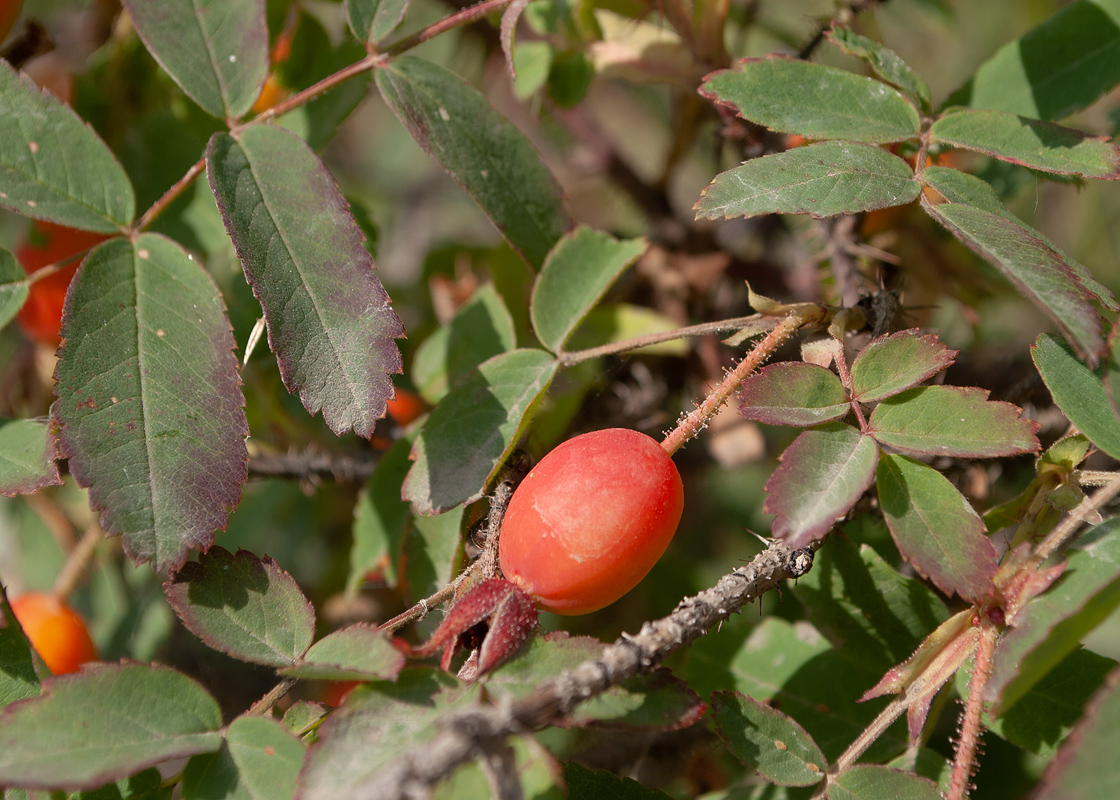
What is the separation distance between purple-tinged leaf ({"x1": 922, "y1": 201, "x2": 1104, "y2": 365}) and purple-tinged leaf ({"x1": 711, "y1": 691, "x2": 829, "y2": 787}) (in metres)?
0.55

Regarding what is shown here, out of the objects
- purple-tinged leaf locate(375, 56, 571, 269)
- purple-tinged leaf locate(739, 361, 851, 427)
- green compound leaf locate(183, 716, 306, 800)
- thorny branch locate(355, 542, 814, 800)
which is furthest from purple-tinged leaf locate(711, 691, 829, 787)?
purple-tinged leaf locate(375, 56, 571, 269)

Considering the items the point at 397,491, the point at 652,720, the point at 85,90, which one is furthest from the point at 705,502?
the point at 85,90

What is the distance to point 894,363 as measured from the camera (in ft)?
3.42

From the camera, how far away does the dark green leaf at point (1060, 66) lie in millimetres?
1353

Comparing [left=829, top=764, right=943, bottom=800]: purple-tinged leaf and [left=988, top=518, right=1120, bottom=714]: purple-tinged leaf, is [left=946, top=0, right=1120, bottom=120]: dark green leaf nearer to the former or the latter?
[left=988, top=518, right=1120, bottom=714]: purple-tinged leaf

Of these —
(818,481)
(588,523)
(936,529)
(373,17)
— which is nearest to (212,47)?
(373,17)

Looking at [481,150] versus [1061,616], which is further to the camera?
[481,150]

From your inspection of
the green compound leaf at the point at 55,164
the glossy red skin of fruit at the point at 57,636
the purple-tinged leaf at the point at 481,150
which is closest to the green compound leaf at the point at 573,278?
the purple-tinged leaf at the point at 481,150

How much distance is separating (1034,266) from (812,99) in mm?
396

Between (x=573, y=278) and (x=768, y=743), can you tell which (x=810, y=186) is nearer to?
(x=573, y=278)

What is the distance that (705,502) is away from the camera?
256 cm

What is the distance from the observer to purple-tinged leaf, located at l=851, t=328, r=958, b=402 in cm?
102

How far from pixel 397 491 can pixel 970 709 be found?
36.9 inches

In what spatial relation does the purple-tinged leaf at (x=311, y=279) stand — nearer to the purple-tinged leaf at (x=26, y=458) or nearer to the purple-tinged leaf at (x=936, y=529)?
the purple-tinged leaf at (x=26, y=458)
